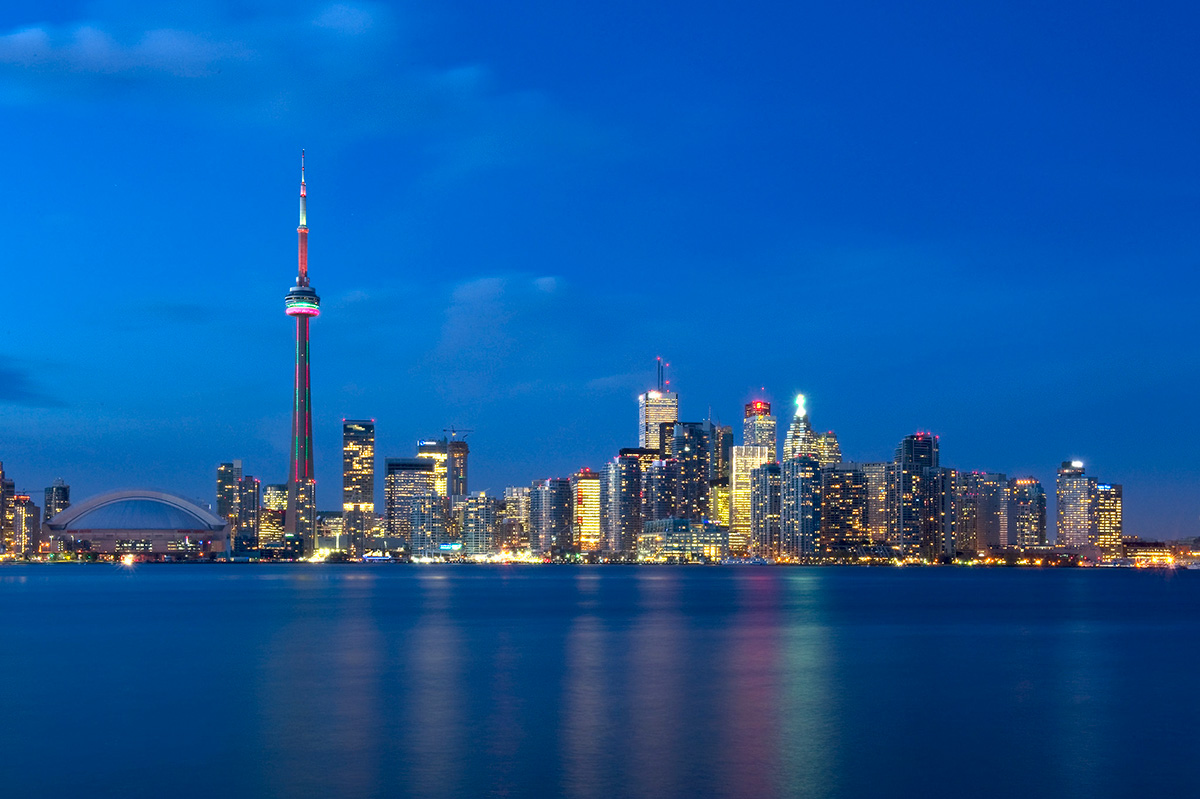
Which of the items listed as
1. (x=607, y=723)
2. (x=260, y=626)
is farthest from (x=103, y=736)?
(x=260, y=626)

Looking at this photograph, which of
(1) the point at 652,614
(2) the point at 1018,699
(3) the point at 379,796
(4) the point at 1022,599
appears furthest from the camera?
(4) the point at 1022,599

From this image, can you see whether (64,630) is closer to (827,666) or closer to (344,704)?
(344,704)

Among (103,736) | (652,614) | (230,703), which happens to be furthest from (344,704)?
(652,614)

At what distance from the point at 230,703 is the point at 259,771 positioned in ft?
43.7

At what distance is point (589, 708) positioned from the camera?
44000 millimetres

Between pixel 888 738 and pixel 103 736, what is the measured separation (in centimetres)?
2347

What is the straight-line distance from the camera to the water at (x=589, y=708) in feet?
103

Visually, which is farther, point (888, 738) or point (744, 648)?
point (744, 648)

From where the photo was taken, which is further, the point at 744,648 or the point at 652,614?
the point at 652,614

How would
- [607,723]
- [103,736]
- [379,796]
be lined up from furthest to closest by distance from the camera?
[607,723] < [103,736] < [379,796]

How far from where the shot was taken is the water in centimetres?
3139

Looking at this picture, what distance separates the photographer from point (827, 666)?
197 ft

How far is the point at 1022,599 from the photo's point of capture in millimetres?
143750

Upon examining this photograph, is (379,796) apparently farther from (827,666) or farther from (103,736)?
(827,666)
